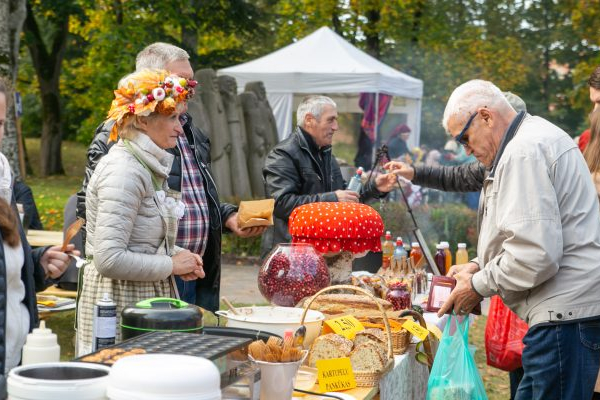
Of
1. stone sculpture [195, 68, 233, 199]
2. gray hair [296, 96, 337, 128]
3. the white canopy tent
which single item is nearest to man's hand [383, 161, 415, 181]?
gray hair [296, 96, 337, 128]

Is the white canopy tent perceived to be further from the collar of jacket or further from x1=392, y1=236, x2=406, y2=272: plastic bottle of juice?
the collar of jacket

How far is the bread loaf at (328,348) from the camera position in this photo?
3.04m

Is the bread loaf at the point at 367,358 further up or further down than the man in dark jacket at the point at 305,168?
further down

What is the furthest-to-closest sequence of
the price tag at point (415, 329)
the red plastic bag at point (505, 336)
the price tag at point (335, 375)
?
the red plastic bag at point (505, 336), the price tag at point (415, 329), the price tag at point (335, 375)

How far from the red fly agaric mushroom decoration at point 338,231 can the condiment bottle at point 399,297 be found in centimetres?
22

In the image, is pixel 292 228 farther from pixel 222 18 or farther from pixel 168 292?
pixel 222 18

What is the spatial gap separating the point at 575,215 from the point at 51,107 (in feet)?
78.8

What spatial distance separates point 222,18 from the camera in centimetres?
2255

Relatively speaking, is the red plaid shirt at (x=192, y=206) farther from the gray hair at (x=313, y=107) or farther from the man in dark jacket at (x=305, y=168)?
the gray hair at (x=313, y=107)

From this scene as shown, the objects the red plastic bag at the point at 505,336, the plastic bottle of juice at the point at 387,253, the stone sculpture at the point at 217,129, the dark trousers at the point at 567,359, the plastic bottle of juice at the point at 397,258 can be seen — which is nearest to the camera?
the dark trousers at the point at 567,359

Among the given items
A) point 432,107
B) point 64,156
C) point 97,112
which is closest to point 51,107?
point 97,112

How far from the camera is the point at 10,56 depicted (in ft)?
39.2

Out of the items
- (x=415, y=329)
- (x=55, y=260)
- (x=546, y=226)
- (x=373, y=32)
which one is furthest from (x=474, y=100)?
(x=373, y=32)

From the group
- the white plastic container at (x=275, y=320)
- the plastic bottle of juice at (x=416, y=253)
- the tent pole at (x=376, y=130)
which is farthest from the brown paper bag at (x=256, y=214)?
the tent pole at (x=376, y=130)
